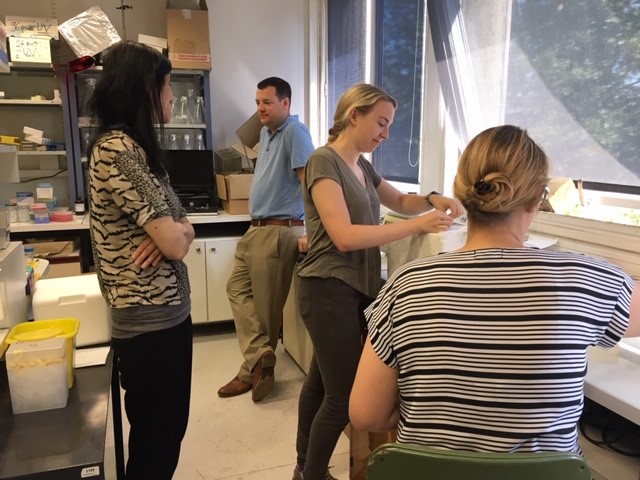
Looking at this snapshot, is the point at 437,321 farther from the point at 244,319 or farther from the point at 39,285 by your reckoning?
the point at 244,319

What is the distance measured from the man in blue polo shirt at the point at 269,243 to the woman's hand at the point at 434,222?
3.77 ft

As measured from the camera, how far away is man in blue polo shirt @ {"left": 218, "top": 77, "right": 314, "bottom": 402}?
263 centimetres

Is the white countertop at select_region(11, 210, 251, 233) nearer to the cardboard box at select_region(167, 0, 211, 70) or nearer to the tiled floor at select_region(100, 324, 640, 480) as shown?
the tiled floor at select_region(100, 324, 640, 480)

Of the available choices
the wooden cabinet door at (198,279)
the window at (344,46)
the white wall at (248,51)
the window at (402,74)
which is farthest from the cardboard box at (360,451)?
the white wall at (248,51)

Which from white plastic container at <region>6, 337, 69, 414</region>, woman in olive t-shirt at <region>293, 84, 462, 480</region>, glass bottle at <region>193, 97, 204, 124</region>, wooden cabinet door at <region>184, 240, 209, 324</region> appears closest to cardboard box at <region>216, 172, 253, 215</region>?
wooden cabinet door at <region>184, 240, 209, 324</region>

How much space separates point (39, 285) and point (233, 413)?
43.6 inches

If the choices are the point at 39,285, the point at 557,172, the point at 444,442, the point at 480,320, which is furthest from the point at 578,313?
the point at 39,285

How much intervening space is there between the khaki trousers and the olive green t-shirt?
100 centimetres

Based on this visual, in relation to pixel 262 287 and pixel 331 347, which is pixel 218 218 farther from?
pixel 331 347

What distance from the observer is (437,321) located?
817 millimetres

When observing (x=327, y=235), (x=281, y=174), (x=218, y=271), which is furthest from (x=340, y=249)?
(x=218, y=271)

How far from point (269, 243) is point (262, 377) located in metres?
0.71

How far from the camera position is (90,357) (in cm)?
150

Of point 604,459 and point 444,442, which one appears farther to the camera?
point 604,459
